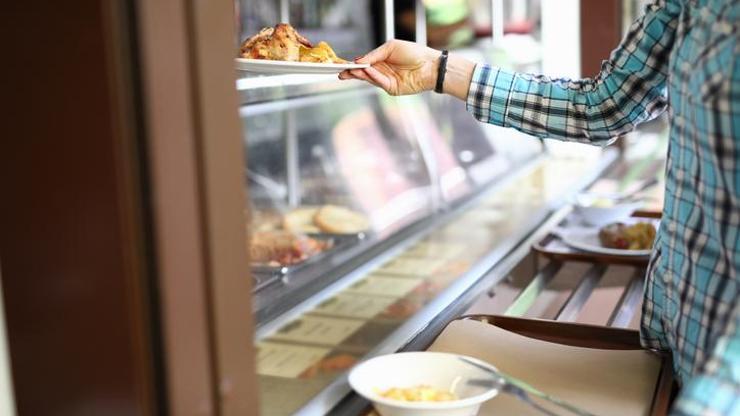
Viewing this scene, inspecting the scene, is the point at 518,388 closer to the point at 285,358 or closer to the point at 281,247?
the point at 285,358

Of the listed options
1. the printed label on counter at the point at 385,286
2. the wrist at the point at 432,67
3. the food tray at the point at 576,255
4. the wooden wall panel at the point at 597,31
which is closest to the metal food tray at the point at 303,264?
the printed label on counter at the point at 385,286

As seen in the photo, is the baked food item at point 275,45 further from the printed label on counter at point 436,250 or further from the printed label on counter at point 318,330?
the printed label on counter at point 436,250

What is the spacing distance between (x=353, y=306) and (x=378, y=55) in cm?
59

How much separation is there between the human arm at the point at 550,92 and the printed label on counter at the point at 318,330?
47cm

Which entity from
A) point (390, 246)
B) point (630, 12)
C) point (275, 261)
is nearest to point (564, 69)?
point (630, 12)

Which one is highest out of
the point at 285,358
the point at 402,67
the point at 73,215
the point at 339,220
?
the point at 402,67

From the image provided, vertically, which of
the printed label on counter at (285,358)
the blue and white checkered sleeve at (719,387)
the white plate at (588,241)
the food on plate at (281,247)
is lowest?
the printed label on counter at (285,358)

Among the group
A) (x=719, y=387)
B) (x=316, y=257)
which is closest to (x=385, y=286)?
(x=316, y=257)

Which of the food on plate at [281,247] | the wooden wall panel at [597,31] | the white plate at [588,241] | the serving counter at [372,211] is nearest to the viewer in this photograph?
the serving counter at [372,211]

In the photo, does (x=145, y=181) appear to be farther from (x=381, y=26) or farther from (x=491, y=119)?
(x=381, y=26)

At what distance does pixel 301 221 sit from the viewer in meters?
2.18

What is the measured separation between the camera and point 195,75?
0.75m

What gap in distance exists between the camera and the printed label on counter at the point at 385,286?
6.21 ft

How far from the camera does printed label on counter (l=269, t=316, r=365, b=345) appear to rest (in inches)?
62.4
